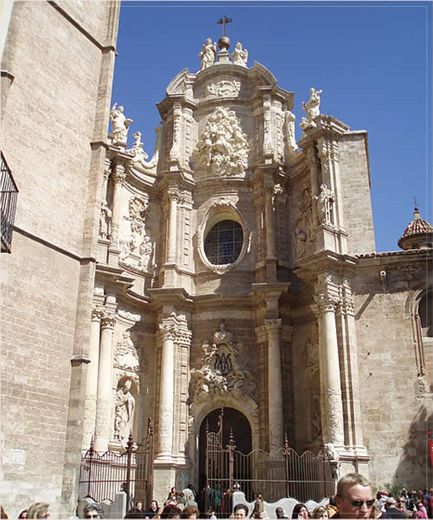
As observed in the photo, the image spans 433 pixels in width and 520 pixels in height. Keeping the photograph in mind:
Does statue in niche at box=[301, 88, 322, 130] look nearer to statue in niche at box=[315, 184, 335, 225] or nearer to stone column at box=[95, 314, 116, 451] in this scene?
statue in niche at box=[315, 184, 335, 225]

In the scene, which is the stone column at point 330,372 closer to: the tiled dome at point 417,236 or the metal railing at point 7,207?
the tiled dome at point 417,236

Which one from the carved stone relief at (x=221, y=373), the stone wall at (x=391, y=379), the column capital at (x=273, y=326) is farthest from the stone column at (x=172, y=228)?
the stone wall at (x=391, y=379)

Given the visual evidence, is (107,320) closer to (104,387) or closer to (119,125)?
(104,387)

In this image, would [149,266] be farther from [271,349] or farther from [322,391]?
[322,391]

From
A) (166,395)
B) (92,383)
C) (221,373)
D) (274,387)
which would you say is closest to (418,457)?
(274,387)

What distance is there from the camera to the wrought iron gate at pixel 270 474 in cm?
1393

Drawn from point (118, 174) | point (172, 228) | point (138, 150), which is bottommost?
point (172, 228)

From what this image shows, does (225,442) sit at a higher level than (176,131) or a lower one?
lower

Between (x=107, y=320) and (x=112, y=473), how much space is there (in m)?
4.14

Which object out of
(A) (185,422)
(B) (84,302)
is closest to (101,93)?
(B) (84,302)

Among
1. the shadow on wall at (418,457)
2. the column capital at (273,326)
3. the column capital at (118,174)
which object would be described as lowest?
the shadow on wall at (418,457)

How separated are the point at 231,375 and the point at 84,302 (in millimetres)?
7095

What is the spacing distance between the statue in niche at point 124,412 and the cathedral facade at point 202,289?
0.19ft

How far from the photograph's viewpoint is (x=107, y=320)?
16844 mm
